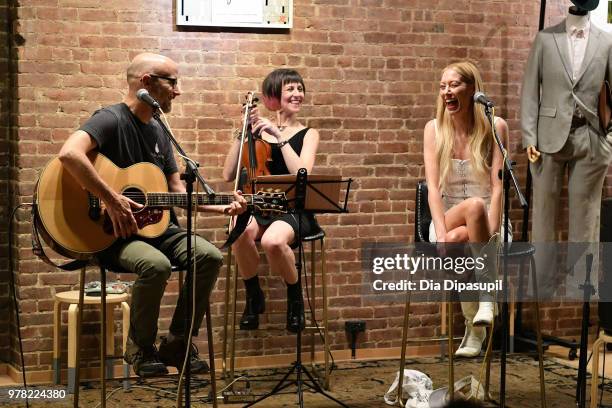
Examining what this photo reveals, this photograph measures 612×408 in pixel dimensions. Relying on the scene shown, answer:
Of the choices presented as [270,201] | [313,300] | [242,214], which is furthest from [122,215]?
[313,300]

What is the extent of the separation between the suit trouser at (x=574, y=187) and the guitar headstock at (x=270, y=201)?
225 cm

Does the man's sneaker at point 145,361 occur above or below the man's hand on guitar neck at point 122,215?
→ below

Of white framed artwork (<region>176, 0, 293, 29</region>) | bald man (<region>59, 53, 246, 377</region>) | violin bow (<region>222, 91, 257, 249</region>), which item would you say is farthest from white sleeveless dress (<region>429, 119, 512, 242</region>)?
bald man (<region>59, 53, 246, 377</region>)

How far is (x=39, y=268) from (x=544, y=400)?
9.30ft

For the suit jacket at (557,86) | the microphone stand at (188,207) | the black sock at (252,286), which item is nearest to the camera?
the microphone stand at (188,207)

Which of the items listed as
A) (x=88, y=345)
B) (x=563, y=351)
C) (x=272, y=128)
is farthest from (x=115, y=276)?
(x=563, y=351)

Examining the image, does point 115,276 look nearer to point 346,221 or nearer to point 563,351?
point 346,221

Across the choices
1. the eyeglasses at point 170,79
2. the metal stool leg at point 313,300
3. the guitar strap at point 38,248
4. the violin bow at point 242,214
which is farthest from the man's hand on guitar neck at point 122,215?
the metal stool leg at point 313,300

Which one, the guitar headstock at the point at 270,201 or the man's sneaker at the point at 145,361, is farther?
the guitar headstock at the point at 270,201

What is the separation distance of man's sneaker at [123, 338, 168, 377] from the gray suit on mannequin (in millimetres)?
2874

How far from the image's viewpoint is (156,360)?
4.34m

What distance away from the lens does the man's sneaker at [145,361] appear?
4.30 m

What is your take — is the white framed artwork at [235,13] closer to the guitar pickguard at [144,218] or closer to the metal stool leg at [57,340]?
the guitar pickguard at [144,218]

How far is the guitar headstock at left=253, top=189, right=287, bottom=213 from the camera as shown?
14.6ft
